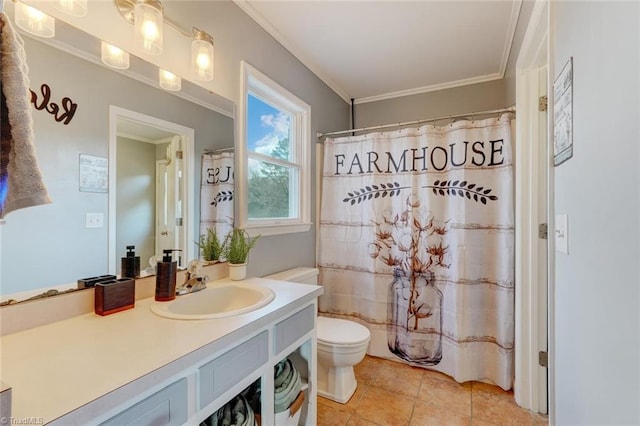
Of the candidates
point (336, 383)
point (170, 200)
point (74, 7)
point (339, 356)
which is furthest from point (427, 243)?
point (74, 7)

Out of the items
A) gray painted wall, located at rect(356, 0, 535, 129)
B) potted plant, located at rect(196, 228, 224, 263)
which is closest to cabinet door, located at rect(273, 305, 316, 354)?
potted plant, located at rect(196, 228, 224, 263)

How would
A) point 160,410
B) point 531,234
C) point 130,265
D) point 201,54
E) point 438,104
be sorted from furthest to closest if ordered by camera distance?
point 438,104 → point 531,234 → point 201,54 → point 130,265 → point 160,410

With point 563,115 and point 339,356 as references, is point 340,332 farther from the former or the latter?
point 563,115

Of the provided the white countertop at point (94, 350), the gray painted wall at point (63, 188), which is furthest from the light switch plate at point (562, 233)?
the gray painted wall at point (63, 188)

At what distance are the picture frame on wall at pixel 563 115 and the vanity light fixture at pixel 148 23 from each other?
150 centimetres

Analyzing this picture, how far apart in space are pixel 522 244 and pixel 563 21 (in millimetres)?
1211

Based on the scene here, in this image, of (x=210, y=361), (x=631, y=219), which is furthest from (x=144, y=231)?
(x=631, y=219)

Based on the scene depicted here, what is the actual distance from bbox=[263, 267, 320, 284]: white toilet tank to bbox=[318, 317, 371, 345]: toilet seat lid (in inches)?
12.2

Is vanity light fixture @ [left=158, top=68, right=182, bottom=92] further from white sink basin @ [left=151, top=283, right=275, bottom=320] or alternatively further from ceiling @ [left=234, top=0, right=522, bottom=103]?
white sink basin @ [left=151, top=283, right=275, bottom=320]

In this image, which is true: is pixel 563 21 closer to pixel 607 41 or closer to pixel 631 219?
pixel 607 41

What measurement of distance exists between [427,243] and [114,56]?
2.12 meters

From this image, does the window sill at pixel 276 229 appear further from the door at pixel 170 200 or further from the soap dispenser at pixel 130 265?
the soap dispenser at pixel 130 265

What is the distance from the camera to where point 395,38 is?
2072 millimetres

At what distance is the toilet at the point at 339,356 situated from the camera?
1.78m
